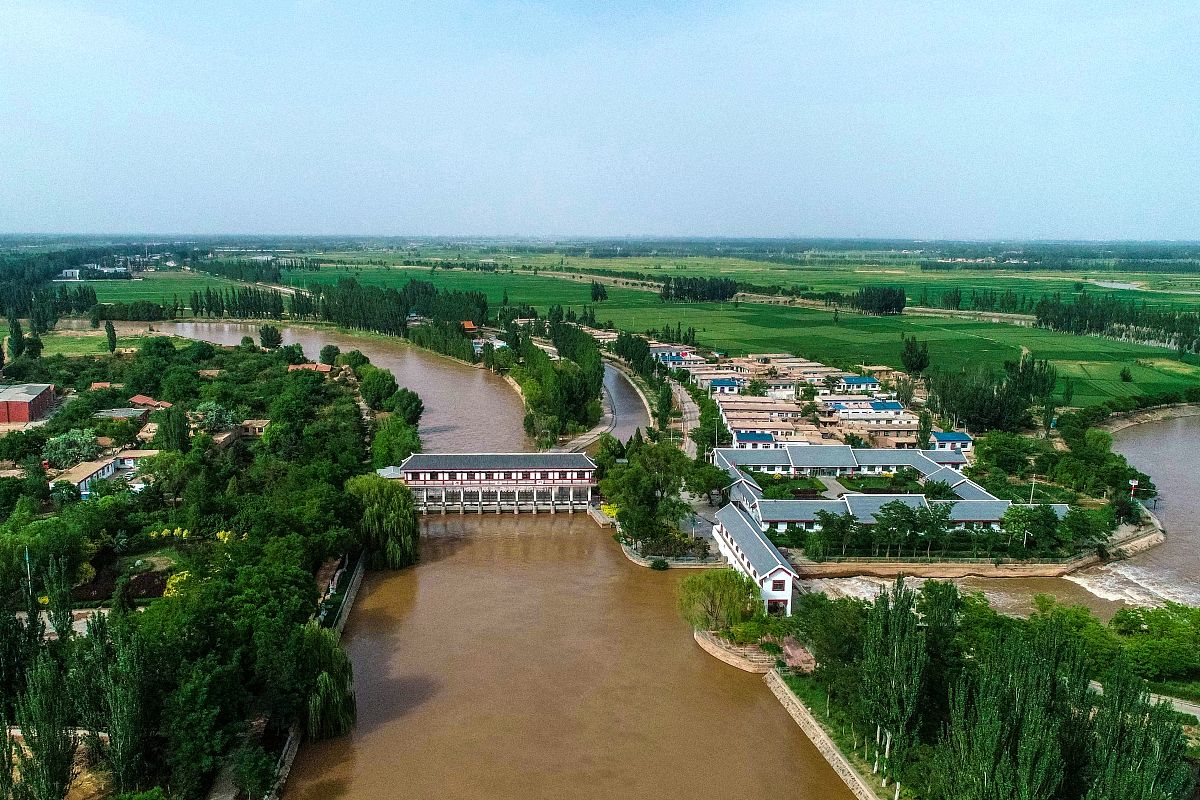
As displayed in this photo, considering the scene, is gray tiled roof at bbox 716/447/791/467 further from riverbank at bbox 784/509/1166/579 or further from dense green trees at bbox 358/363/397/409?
dense green trees at bbox 358/363/397/409

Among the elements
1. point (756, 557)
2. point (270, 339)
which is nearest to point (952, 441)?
→ point (756, 557)

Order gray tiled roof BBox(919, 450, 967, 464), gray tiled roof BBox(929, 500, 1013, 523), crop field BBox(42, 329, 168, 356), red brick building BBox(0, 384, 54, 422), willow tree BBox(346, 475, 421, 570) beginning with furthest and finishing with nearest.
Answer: crop field BBox(42, 329, 168, 356) → red brick building BBox(0, 384, 54, 422) → gray tiled roof BBox(919, 450, 967, 464) → gray tiled roof BBox(929, 500, 1013, 523) → willow tree BBox(346, 475, 421, 570)

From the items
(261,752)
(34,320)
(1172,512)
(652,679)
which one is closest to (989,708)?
(652,679)

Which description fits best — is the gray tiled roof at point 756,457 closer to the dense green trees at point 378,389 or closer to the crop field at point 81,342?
the dense green trees at point 378,389

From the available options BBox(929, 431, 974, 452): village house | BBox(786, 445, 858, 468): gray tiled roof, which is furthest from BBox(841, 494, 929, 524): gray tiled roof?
BBox(929, 431, 974, 452): village house

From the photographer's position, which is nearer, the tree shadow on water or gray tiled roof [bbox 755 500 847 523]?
A: the tree shadow on water

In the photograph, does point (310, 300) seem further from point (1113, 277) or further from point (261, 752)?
point (1113, 277)
